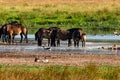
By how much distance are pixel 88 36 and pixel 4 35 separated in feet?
18.0

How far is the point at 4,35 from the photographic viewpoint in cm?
3216

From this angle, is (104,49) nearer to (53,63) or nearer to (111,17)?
(53,63)

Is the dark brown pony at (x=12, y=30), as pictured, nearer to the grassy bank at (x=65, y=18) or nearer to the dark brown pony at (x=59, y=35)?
the dark brown pony at (x=59, y=35)

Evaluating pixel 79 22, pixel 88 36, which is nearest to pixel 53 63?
pixel 88 36

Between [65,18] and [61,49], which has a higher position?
[61,49]

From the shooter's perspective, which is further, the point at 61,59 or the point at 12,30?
the point at 12,30

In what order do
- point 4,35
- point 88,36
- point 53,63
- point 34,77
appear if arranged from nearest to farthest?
point 34,77 → point 53,63 → point 4,35 → point 88,36

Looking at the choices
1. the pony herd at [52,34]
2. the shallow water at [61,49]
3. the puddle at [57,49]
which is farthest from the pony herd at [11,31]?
the puddle at [57,49]

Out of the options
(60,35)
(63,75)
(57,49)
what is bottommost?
(57,49)

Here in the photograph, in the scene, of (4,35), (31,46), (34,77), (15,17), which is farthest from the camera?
(15,17)

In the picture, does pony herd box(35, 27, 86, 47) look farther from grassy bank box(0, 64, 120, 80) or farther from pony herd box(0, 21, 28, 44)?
grassy bank box(0, 64, 120, 80)

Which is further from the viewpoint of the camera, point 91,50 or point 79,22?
point 79,22

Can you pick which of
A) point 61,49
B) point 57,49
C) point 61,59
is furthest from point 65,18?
point 61,59

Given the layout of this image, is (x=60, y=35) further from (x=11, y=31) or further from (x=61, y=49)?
(x=61, y=49)
